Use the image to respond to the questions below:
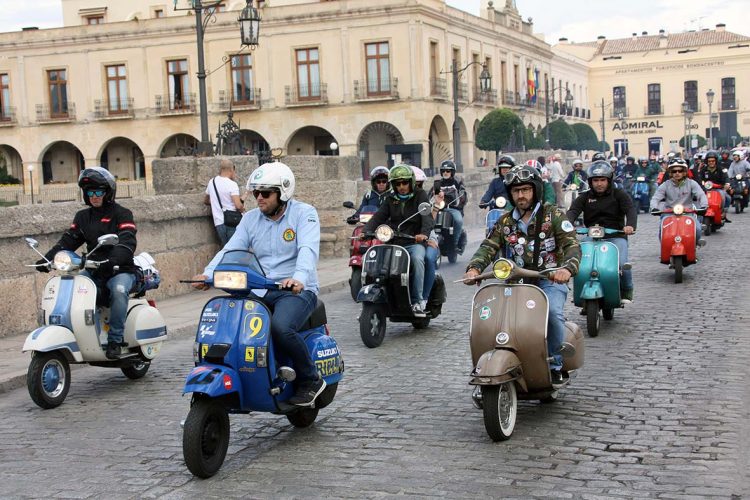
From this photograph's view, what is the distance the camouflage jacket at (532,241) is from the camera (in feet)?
21.9

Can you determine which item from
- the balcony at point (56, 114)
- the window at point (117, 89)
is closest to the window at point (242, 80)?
the window at point (117, 89)

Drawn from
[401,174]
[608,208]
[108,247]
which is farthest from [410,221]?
[108,247]

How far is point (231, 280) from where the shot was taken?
5.55 metres

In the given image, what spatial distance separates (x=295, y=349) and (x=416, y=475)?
0.99 m

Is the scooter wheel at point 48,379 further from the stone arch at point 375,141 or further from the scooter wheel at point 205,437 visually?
the stone arch at point 375,141

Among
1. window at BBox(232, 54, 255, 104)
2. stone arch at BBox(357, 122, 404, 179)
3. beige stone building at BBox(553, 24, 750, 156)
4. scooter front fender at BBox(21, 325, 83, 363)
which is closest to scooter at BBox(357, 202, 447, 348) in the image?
scooter front fender at BBox(21, 325, 83, 363)

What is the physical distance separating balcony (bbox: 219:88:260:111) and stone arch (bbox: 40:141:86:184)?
8.76m

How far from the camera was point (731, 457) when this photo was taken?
5445 millimetres

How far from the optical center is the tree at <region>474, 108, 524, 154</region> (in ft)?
152

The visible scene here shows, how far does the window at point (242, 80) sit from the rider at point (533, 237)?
44226 mm

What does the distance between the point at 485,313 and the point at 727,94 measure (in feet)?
273

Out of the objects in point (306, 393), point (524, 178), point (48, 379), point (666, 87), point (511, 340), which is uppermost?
point (666, 87)

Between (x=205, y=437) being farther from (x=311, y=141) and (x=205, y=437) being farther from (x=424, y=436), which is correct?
(x=311, y=141)

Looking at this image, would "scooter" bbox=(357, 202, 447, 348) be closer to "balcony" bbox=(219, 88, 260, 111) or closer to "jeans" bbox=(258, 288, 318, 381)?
"jeans" bbox=(258, 288, 318, 381)
